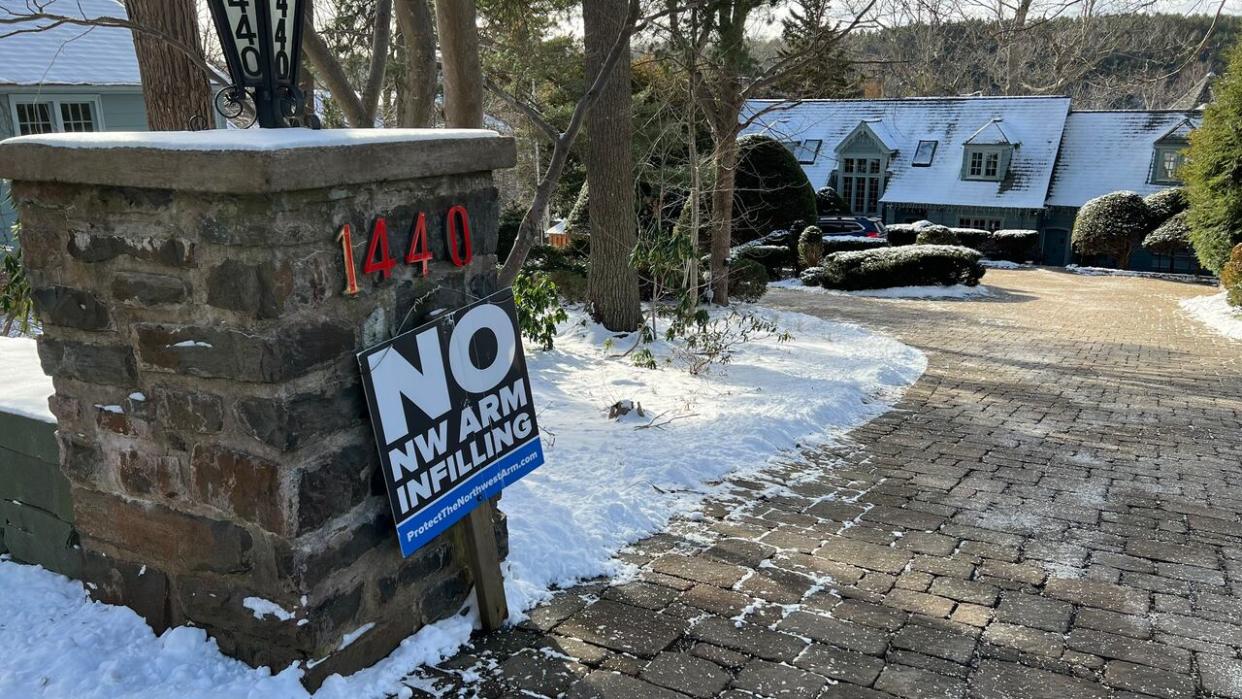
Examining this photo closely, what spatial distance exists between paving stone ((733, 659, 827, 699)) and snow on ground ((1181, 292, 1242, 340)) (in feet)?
46.0

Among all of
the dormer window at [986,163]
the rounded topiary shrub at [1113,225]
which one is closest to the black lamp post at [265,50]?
the rounded topiary shrub at [1113,225]

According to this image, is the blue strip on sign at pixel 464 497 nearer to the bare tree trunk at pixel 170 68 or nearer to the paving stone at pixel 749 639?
the paving stone at pixel 749 639

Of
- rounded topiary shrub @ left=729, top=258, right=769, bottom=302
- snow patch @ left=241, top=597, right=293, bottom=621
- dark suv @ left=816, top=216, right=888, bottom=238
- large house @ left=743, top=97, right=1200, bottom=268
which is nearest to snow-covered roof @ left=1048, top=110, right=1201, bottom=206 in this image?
large house @ left=743, top=97, right=1200, bottom=268

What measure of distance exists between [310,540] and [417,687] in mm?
644

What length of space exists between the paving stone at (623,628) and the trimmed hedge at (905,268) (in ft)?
56.9

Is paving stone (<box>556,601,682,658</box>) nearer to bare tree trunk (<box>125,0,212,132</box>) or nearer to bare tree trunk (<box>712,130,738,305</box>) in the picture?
bare tree trunk (<box>125,0,212,132</box>)

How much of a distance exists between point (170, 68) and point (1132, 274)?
2627 cm

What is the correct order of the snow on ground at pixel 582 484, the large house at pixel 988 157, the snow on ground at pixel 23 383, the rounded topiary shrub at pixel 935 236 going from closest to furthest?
the snow on ground at pixel 582 484 → the snow on ground at pixel 23 383 → the rounded topiary shrub at pixel 935 236 → the large house at pixel 988 157

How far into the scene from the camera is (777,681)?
2.97m

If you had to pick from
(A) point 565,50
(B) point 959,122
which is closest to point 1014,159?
(B) point 959,122

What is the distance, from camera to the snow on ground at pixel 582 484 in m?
2.77

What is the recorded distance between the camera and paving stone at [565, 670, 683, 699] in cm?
285

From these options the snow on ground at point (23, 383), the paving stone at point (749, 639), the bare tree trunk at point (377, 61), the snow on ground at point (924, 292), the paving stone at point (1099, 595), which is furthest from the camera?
the snow on ground at point (924, 292)

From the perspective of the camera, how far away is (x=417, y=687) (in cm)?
288
